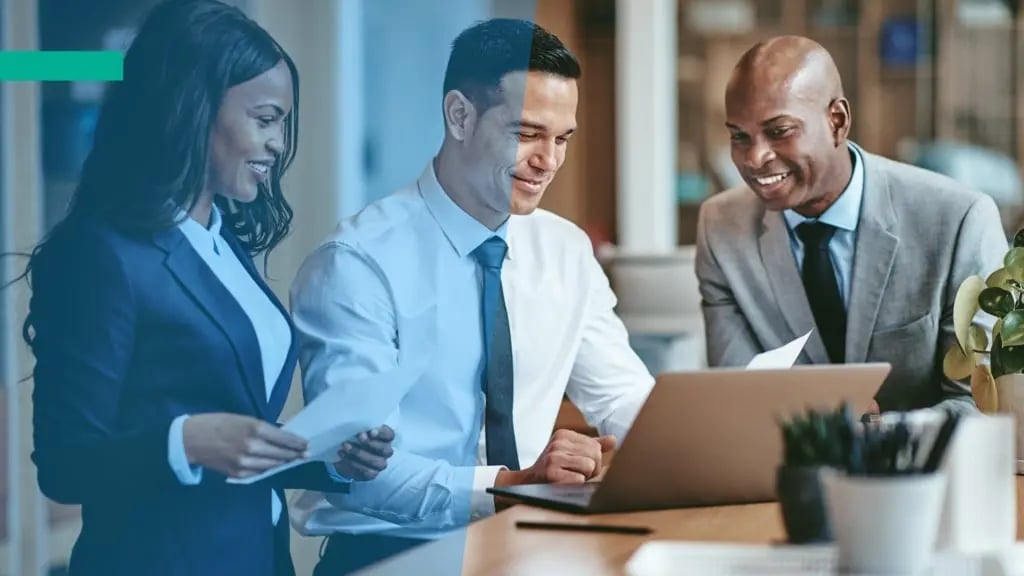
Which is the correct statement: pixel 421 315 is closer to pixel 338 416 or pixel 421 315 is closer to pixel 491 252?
pixel 491 252

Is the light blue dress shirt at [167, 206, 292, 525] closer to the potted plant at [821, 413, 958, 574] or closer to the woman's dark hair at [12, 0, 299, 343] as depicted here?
the woman's dark hair at [12, 0, 299, 343]

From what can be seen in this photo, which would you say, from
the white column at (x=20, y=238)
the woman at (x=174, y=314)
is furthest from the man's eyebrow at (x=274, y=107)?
the white column at (x=20, y=238)

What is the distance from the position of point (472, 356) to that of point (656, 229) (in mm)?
5421

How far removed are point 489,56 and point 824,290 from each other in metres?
0.90

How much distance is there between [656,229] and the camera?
23.1ft

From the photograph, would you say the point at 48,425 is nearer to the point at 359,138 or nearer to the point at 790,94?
the point at 359,138

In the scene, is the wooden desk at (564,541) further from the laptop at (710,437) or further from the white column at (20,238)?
the white column at (20,238)

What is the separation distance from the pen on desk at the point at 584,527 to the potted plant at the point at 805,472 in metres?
0.18

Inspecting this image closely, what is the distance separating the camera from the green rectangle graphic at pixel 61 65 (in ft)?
3.43

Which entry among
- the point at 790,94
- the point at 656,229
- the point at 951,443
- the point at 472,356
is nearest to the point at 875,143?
the point at 656,229

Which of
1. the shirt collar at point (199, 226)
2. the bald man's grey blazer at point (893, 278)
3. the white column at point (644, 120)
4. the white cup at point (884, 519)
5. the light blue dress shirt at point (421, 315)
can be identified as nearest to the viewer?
the white cup at point (884, 519)

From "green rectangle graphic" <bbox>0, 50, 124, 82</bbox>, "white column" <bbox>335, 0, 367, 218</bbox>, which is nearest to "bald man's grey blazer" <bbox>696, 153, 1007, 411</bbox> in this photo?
"white column" <bbox>335, 0, 367, 218</bbox>

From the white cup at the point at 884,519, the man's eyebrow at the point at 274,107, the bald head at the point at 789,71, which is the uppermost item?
the bald head at the point at 789,71

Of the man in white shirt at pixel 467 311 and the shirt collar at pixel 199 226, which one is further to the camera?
the man in white shirt at pixel 467 311
